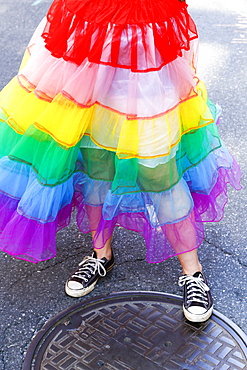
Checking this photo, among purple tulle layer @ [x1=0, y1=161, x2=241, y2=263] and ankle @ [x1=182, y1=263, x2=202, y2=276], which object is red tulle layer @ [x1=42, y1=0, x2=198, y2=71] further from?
ankle @ [x1=182, y1=263, x2=202, y2=276]

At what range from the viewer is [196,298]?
2.30 meters

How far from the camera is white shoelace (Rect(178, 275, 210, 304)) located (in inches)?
90.7

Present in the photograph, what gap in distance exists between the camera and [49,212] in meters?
2.15

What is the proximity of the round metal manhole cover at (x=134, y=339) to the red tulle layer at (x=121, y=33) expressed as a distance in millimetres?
1041

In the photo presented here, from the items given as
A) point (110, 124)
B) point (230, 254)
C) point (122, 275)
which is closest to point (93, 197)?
point (110, 124)

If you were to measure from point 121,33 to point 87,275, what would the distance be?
110 cm

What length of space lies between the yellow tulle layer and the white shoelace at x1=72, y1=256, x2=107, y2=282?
2.22 feet

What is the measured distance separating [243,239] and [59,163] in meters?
1.15

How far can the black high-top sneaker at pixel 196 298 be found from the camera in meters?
2.26

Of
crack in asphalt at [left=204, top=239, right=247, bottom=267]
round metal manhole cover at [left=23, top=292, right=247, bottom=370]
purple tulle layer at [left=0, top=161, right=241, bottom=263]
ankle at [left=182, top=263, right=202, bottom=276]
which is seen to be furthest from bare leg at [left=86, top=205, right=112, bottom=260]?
crack in asphalt at [left=204, top=239, right=247, bottom=267]

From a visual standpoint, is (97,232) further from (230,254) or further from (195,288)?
(230,254)

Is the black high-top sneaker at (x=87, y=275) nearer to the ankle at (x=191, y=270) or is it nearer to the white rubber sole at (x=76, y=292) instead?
the white rubber sole at (x=76, y=292)

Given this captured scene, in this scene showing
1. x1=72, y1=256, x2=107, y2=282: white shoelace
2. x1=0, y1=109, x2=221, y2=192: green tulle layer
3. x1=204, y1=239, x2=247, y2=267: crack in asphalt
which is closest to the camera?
x1=0, y1=109, x2=221, y2=192: green tulle layer

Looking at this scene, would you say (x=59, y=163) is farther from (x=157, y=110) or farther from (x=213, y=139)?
(x=213, y=139)
